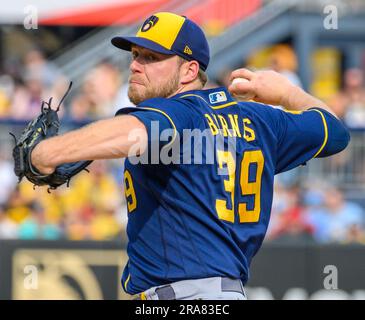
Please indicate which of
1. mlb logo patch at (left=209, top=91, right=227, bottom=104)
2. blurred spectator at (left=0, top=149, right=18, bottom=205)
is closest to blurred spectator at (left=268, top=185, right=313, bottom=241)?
blurred spectator at (left=0, top=149, right=18, bottom=205)

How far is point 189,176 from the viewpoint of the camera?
402 centimetres

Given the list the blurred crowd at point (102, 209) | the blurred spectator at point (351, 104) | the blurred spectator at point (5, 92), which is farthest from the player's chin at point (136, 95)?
the blurred spectator at point (5, 92)

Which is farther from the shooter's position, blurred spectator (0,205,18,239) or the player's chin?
blurred spectator (0,205,18,239)

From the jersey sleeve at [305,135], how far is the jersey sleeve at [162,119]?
70cm

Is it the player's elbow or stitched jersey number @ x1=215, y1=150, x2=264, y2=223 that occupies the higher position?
the player's elbow

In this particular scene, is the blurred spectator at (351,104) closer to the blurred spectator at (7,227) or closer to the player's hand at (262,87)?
the blurred spectator at (7,227)

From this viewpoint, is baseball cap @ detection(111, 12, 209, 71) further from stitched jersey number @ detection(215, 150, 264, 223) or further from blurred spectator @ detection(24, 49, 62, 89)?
blurred spectator @ detection(24, 49, 62, 89)

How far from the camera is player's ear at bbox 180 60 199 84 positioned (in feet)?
14.0

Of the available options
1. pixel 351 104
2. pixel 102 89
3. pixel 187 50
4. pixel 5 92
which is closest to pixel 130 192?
pixel 187 50

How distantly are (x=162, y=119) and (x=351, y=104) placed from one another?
7.35m

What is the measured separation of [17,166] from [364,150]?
6.64m

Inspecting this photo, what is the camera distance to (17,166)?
3877 mm

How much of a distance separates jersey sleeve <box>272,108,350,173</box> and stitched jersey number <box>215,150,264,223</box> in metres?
0.24

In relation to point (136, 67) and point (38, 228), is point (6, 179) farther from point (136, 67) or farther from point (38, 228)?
point (136, 67)
